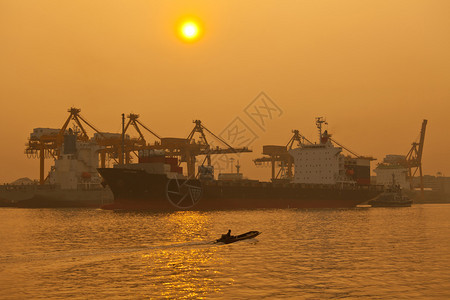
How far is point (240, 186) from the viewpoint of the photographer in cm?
7725

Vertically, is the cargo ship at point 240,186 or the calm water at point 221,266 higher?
the cargo ship at point 240,186

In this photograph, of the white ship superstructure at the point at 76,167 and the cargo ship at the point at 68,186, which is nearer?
the cargo ship at the point at 68,186

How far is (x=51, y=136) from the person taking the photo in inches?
4505

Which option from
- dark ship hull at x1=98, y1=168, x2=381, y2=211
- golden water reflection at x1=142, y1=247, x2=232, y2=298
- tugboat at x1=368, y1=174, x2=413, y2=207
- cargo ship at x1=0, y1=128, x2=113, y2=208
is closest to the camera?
golden water reflection at x1=142, y1=247, x2=232, y2=298

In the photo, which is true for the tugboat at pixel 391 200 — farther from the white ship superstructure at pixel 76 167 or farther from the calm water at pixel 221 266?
the calm water at pixel 221 266

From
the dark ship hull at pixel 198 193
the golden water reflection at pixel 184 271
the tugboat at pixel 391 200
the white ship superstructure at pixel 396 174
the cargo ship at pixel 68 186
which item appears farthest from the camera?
the white ship superstructure at pixel 396 174

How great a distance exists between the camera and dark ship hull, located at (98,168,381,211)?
68375 mm

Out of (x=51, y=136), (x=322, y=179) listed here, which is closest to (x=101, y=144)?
(x=51, y=136)

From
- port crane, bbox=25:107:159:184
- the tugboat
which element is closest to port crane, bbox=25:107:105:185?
port crane, bbox=25:107:159:184

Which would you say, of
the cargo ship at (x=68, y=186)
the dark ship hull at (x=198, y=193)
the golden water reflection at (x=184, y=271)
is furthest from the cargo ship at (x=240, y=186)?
the golden water reflection at (x=184, y=271)

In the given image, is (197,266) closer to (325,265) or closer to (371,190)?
(325,265)

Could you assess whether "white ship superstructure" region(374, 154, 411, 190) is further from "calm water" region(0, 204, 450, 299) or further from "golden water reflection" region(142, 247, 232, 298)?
"golden water reflection" region(142, 247, 232, 298)

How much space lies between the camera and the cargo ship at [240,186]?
68.8 meters

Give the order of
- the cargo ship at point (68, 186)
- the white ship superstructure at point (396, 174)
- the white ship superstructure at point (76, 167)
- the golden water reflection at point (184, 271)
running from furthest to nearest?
1. the white ship superstructure at point (396, 174)
2. the white ship superstructure at point (76, 167)
3. the cargo ship at point (68, 186)
4. the golden water reflection at point (184, 271)
